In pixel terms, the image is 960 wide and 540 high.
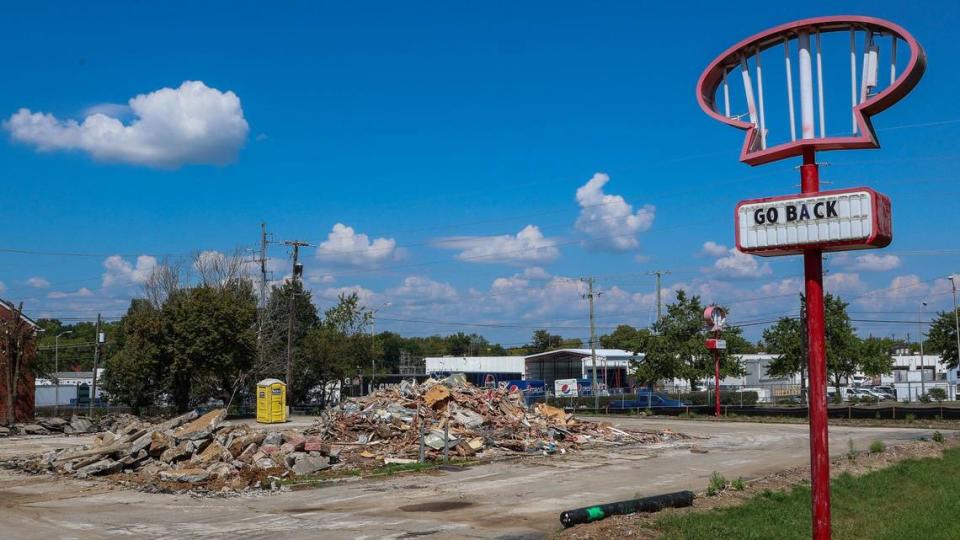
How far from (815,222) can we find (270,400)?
3928 centimetres

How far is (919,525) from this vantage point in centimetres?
1217

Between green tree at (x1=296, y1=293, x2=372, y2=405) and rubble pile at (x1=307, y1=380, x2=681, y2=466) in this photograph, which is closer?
rubble pile at (x1=307, y1=380, x2=681, y2=466)

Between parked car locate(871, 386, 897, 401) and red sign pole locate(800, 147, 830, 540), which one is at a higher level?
red sign pole locate(800, 147, 830, 540)

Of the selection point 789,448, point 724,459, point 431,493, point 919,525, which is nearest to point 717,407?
point 789,448

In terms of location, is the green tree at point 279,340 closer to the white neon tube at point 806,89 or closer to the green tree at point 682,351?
the green tree at point 682,351

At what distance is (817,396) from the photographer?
8820 mm

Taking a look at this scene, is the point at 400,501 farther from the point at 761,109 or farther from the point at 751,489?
the point at 761,109

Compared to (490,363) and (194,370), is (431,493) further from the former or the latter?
(490,363)

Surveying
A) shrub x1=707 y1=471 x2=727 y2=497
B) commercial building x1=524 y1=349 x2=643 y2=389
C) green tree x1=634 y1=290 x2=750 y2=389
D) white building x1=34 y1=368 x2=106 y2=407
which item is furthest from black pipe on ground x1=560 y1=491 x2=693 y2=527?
commercial building x1=524 y1=349 x2=643 y2=389

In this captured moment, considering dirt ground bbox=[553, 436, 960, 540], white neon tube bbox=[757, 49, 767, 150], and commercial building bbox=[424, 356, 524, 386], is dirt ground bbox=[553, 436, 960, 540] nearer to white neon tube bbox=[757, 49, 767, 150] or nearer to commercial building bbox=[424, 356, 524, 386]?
white neon tube bbox=[757, 49, 767, 150]

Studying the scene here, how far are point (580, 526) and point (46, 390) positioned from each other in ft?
301

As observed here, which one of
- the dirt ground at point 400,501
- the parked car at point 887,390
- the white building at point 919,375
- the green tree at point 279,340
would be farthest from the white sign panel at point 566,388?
the dirt ground at point 400,501

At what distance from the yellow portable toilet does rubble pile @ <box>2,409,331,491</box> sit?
1944 centimetres

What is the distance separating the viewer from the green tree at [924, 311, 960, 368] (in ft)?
242
